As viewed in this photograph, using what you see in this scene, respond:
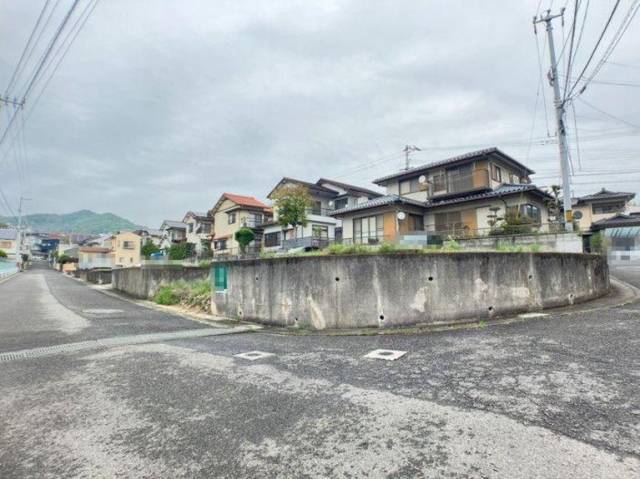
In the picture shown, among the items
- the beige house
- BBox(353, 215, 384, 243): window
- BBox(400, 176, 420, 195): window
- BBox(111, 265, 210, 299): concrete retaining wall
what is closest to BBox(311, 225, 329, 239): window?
BBox(353, 215, 384, 243): window

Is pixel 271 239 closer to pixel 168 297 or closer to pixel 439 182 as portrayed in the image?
pixel 439 182

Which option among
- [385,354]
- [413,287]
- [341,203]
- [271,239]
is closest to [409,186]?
[341,203]

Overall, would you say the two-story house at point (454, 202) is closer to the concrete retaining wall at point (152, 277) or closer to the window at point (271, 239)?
the window at point (271, 239)

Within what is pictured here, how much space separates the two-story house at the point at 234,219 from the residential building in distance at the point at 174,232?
440 inches

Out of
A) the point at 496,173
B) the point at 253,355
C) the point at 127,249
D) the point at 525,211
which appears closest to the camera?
the point at 253,355

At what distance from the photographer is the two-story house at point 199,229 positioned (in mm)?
37938

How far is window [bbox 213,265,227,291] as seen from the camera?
946cm

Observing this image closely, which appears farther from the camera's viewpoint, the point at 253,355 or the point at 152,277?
the point at 152,277

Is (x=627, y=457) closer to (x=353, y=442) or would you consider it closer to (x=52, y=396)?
(x=353, y=442)

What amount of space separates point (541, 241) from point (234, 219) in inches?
1044

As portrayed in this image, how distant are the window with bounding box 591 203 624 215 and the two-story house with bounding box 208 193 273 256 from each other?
31094 millimetres

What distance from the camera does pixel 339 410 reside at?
3.02 metres

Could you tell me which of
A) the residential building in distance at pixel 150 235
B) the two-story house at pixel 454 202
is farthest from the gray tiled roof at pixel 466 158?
the residential building in distance at pixel 150 235

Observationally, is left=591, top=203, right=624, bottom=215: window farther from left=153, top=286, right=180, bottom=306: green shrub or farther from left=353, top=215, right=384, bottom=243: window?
left=153, top=286, right=180, bottom=306: green shrub
